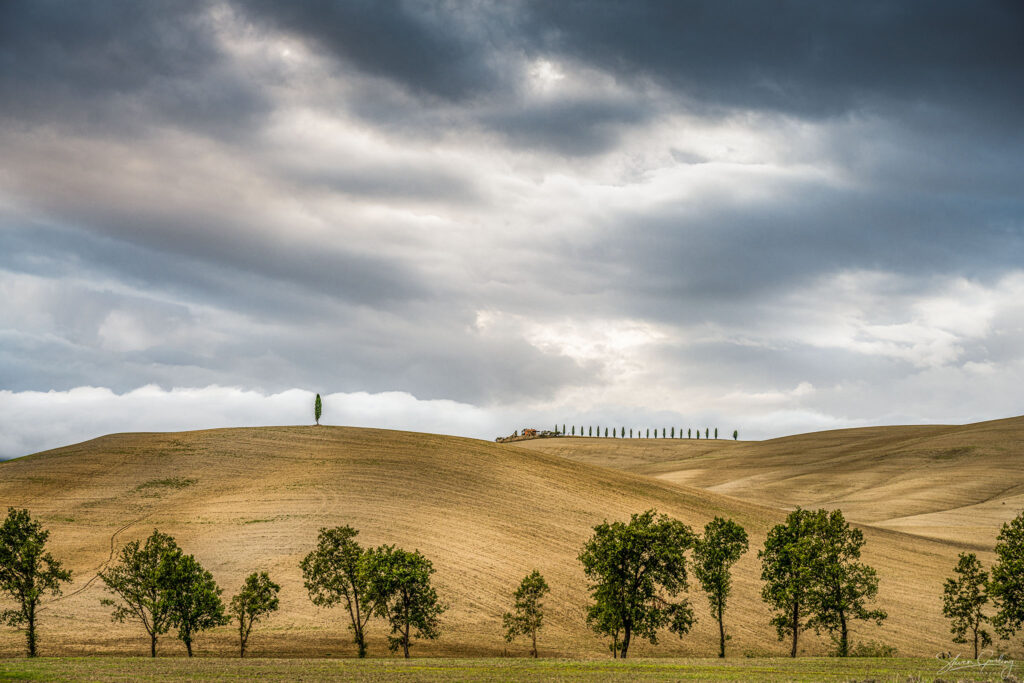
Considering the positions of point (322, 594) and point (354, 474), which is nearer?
point (322, 594)

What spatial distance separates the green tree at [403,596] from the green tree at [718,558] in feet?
83.5

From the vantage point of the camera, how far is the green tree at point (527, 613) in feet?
206

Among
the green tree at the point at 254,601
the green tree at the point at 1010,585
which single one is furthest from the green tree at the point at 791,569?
the green tree at the point at 254,601

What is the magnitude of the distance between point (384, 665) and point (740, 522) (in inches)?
2949

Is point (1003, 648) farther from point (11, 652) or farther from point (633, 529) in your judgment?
point (11, 652)

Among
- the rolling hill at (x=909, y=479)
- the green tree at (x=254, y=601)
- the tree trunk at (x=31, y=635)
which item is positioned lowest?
the tree trunk at (x=31, y=635)

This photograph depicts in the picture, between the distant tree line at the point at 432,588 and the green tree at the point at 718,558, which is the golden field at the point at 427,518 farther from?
the green tree at the point at 718,558

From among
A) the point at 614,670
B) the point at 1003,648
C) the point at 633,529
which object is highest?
the point at 633,529

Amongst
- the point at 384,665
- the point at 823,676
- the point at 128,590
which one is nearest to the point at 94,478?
the point at 128,590

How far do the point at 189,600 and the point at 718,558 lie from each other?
46533 millimetres

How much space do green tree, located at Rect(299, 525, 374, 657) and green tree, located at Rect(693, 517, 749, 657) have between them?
30834 mm

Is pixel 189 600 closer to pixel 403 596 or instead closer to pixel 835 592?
pixel 403 596

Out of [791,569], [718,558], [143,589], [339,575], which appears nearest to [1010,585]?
[791,569]

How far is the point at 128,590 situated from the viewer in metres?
64.5
